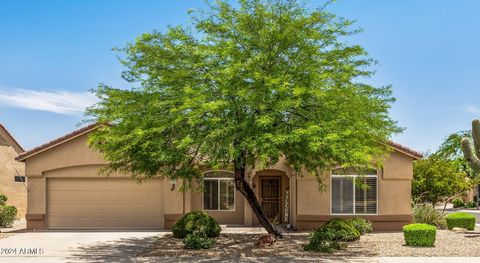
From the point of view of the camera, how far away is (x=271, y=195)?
28219mm

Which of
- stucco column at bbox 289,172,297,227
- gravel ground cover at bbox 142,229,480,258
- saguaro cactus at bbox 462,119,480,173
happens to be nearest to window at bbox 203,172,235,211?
stucco column at bbox 289,172,297,227

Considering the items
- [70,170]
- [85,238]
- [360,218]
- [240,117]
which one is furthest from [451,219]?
[70,170]

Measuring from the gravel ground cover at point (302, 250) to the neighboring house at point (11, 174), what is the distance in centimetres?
1674

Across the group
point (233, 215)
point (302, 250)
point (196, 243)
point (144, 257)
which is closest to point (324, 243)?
point (302, 250)

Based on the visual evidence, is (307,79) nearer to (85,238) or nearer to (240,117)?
(240,117)

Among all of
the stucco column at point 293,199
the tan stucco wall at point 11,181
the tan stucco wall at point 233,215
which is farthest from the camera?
the tan stucco wall at point 11,181

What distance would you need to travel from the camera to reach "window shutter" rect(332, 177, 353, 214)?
24.7 meters

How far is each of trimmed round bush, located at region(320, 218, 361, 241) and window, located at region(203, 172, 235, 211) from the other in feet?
27.0

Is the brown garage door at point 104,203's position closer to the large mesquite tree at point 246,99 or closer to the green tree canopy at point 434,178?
the large mesquite tree at point 246,99

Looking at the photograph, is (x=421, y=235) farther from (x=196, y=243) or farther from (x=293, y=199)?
(x=293, y=199)

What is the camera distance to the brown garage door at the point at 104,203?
26391 mm

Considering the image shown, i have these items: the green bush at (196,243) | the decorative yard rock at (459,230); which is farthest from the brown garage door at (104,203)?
the decorative yard rock at (459,230)

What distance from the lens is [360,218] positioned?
2383 centimetres

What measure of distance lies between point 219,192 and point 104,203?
5474mm
